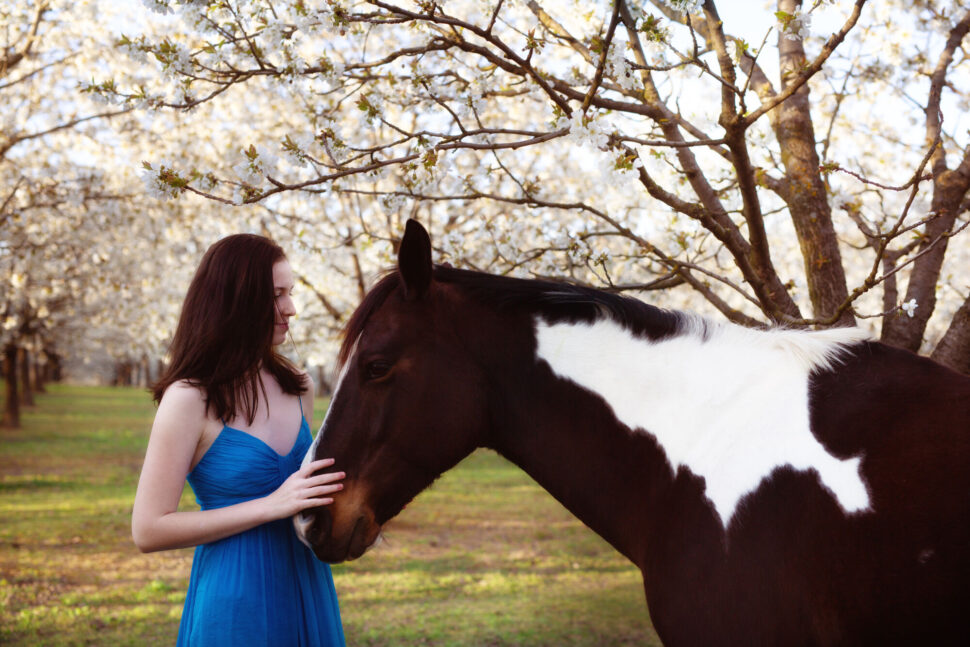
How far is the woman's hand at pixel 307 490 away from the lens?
2.09 metres

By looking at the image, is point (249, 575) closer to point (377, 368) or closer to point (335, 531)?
point (335, 531)

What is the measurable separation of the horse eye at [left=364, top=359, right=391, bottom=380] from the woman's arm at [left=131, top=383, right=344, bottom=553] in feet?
0.89

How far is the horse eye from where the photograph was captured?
2154mm

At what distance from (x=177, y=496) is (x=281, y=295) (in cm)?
71

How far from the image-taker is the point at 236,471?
2.33 meters

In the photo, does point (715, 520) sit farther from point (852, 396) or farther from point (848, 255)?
point (848, 255)

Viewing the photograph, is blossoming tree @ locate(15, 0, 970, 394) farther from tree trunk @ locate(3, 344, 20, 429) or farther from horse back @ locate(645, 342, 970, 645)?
tree trunk @ locate(3, 344, 20, 429)

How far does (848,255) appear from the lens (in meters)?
22.8

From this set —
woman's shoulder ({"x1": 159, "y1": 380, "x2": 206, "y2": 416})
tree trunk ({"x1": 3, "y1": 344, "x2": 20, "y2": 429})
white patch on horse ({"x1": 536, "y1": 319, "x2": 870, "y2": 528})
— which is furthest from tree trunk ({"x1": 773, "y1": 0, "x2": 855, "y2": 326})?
tree trunk ({"x1": 3, "y1": 344, "x2": 20, "y2": 429})

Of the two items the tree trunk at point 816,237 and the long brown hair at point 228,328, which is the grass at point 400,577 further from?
the long brown hair at point 228,328

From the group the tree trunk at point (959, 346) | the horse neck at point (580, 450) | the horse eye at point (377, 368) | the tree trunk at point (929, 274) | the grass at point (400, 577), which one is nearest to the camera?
the horse neck at point (580, 450)

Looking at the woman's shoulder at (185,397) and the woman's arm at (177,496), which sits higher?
the woman's shoulder at (185,397)

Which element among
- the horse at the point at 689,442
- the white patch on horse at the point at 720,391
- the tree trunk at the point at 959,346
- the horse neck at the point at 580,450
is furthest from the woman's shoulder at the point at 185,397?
the tree trunk at the point at 959,346

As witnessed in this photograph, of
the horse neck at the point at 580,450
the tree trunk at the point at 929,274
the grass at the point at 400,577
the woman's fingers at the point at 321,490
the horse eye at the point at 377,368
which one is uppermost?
the tree trunk at the point at 929,274
